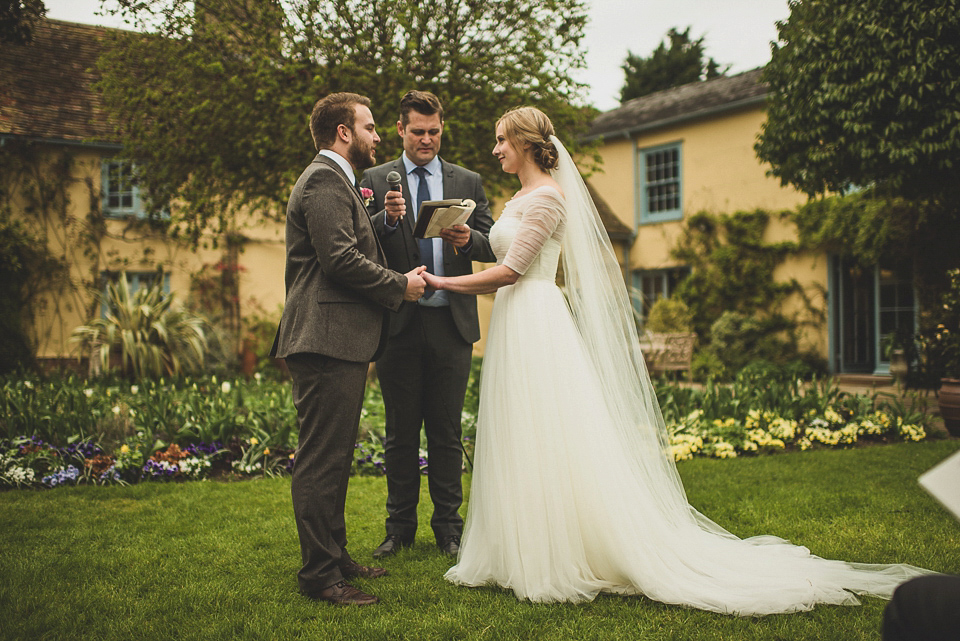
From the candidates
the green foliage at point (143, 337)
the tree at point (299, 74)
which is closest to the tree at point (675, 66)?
the tree at point (299, 74)

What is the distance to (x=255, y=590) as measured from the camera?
322cm

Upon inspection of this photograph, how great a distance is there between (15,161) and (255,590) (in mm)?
12643

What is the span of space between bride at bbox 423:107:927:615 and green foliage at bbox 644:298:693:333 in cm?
1156

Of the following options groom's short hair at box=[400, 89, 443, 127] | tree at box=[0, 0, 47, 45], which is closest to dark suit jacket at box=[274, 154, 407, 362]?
groom's short hair at box=[400, 89, 443, 127]

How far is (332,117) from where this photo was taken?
3203mm

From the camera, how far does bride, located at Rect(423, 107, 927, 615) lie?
3014 mm

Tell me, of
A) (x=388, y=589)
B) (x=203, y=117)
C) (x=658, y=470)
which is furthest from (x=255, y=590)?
(x=203, y=117)

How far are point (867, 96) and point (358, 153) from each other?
6570 millimetres

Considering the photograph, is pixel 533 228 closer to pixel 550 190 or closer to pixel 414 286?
pixel 550 190

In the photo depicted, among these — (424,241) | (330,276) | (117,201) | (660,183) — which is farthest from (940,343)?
(117,201)

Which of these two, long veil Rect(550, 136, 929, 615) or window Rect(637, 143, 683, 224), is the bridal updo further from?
window Rect(637, 143, 683, 224)

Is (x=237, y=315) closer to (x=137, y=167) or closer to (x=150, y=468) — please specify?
(x=137, y=167)

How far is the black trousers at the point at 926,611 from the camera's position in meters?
1.51

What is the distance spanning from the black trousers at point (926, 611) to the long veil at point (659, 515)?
128 cm
